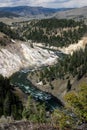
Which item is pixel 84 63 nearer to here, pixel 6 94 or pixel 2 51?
pixel 2 51

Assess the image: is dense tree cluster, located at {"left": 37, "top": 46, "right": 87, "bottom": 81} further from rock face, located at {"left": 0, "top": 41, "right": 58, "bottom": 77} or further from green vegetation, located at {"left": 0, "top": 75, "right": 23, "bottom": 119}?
green vegetation, located at {"left": 0, "top": 75, "right": 23, "bottom": 119}

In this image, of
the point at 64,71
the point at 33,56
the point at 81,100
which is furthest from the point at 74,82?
the point at 81,100

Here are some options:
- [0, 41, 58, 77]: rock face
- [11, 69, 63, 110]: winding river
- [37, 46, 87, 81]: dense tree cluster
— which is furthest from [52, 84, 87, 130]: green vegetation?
[0, 41, 58, 77]: rock face

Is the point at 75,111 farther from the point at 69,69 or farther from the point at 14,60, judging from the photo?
the point at 14,60

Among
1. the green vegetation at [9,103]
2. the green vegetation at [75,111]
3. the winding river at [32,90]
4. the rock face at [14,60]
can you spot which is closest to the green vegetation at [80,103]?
the green vegetation at [75,111]

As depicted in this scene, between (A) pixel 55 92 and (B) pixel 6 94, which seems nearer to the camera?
(B) pixel 6 94

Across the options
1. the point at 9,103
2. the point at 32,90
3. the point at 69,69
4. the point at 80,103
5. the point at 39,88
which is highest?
the point at 80,103

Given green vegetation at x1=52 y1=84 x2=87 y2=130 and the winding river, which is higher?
green vegetation at x1=52 y1=84 x2=87 y2=130

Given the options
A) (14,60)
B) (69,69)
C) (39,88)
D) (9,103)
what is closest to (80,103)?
(9,103)
